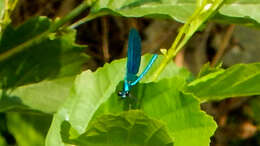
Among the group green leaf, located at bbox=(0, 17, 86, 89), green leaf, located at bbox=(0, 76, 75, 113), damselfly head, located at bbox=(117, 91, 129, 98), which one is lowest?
damselfly head, located at bbox=(117, 91, 129, 98)

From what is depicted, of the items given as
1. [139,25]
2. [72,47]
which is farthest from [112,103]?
[139,25]

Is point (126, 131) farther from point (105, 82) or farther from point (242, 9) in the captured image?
point (242, 9)

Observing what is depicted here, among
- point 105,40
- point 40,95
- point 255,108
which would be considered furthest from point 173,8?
point 255,108

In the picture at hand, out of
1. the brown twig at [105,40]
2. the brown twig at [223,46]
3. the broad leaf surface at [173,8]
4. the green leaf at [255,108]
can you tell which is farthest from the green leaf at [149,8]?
the green leaf at [255,108]

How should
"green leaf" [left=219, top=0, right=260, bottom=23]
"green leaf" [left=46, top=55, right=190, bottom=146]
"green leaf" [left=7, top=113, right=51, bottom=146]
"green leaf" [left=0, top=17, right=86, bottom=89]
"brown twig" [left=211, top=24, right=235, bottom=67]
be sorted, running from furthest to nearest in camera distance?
"brown twig" [left=211, top=24, right=235, bottom=67], "green leaf" [left=7, top=113, right=51, bottom=146], "green leaf" [left=0, top=17, right=86, bottom=89], "green leaf" [left=219, top=0, right=260, bottom=23], "green leaf" [left=46, top=55, right=190, bottom=146]

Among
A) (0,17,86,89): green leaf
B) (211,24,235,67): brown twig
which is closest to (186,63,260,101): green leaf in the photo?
(0,17,86,89): green leaf

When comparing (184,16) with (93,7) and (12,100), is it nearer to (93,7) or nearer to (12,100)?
(93,7)

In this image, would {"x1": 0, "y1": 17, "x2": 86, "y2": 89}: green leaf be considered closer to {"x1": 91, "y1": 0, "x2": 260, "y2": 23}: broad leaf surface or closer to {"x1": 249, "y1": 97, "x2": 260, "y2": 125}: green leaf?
{"x1": 91, "y1": 0, "x2": 260, "y2": 23}: broad leaf surface
